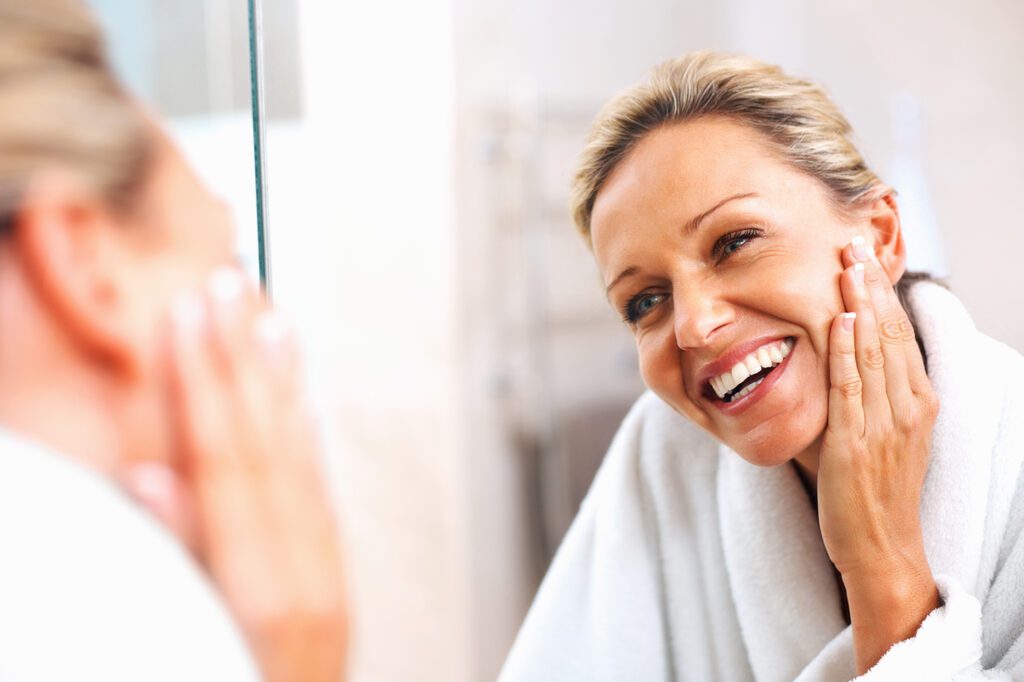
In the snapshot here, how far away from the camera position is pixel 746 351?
0.57 meters

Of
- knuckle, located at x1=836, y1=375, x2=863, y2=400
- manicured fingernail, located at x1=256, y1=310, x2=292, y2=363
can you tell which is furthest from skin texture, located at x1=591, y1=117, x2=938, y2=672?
manicured fingernail, located at x1=256, y1=310, x2=292, y2=363

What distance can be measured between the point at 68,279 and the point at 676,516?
47 cm

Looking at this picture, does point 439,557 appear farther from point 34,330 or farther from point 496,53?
point 34,330

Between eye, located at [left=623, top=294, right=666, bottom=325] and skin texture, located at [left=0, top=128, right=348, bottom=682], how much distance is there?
0.89ft

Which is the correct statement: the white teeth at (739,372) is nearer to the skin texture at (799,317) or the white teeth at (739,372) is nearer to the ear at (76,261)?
the skin texture at (799,317)

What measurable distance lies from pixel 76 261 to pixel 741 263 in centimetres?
37

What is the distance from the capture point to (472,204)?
1507 mm

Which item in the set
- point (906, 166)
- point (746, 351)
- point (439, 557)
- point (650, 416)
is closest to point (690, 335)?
point (746, 351)

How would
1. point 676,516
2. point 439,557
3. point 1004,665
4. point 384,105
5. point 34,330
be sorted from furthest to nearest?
point 384,105, point 439,557, point 676,516, point 1004,665, point 34,330

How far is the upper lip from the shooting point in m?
0.57

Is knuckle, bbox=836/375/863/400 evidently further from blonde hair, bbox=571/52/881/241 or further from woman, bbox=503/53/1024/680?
blonde hair, bbox=571/52/881/241

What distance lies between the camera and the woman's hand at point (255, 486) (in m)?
0.34

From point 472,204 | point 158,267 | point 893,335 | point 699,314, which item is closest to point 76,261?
point 158,267

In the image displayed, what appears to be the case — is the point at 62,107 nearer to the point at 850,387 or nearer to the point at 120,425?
the point at 120,425
